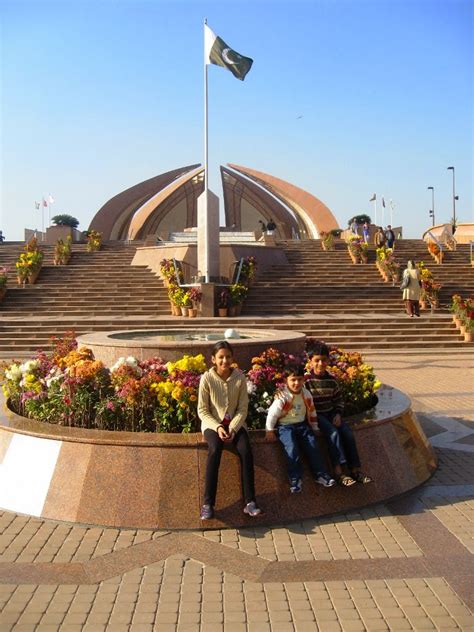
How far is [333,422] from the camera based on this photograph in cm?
433

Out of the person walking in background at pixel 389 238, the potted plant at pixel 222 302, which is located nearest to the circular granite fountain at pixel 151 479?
the potted plant at pixel 222 302

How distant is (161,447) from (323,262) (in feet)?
56.5

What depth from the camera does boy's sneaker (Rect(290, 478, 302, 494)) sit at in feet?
13.0

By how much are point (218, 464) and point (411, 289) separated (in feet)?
37.8

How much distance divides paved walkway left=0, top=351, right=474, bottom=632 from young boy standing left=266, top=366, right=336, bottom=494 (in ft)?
0.99

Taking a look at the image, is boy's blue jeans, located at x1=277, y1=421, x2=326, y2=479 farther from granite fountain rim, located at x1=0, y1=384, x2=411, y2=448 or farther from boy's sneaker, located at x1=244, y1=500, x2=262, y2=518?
boy's sneaker, located at x1=244, y1=500, x2=262, y2=518

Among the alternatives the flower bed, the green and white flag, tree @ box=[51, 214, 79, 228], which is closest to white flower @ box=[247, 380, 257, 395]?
the flower bed

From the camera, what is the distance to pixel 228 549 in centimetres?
352

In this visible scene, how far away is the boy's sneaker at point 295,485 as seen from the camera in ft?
13.0

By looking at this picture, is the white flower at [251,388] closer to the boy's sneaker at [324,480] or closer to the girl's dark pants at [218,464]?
the girl's dark pants at [218,464]

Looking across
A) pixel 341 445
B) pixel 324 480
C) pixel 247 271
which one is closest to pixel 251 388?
pixel 341 445

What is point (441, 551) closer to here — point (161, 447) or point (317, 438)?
point (317, 438)

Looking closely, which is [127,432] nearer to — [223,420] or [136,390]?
[136,390]

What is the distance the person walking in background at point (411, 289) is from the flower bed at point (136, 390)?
9.68m
